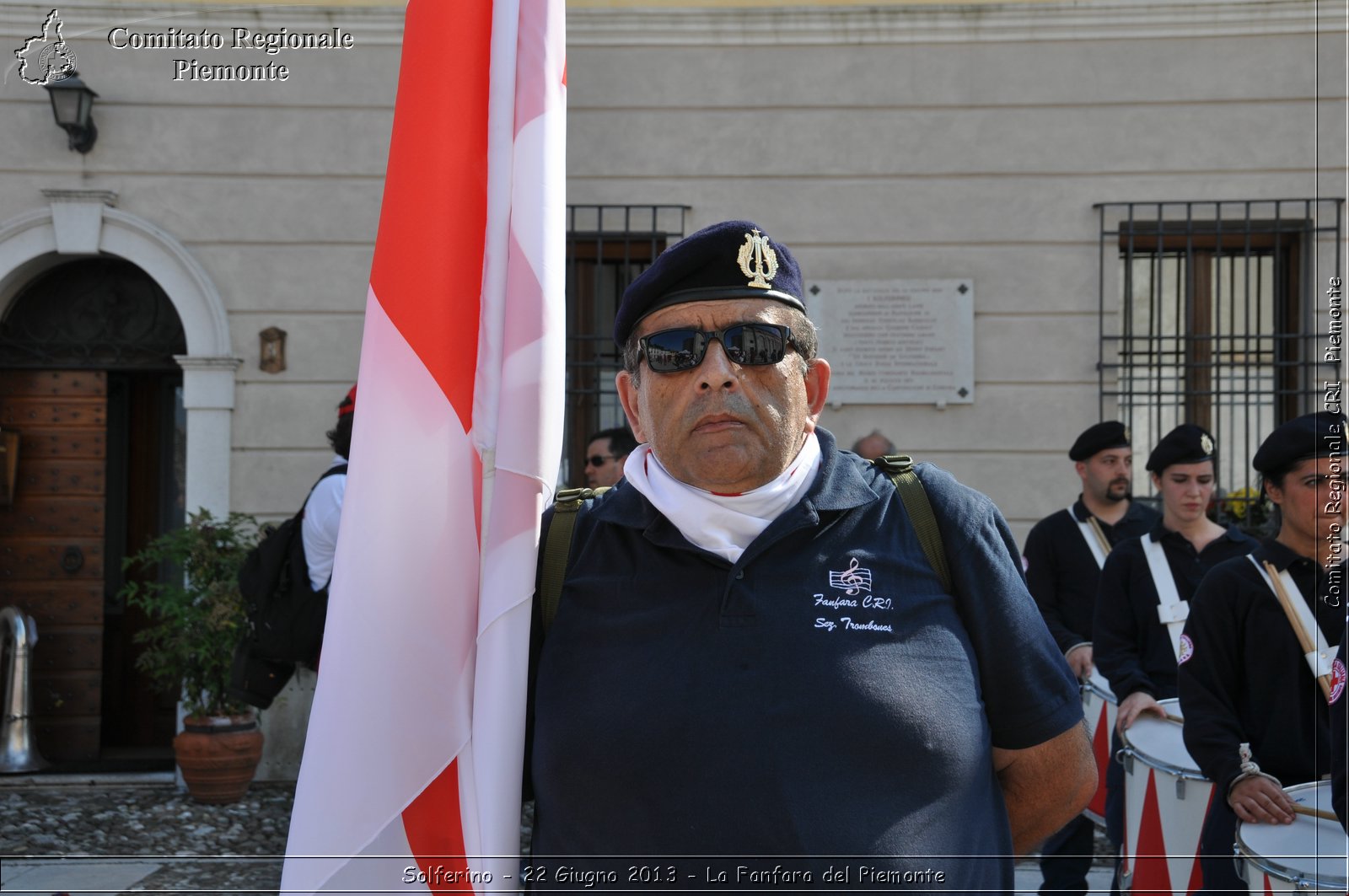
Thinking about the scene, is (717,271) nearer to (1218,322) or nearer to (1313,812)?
(1313,812)

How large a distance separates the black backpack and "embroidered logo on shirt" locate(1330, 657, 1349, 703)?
4.52 meters

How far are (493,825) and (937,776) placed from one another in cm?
69

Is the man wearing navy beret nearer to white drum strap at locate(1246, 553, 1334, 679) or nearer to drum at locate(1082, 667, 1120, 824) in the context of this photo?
drum at locate(1082, 667, 1120, 824)

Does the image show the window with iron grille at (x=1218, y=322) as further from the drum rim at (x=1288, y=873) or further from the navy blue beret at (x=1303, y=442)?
the drum rim at (x=1288, y=873)

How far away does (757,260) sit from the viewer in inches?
78.5

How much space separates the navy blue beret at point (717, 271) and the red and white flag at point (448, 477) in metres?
0.22

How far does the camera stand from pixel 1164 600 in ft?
15.8

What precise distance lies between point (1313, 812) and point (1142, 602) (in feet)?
6.58

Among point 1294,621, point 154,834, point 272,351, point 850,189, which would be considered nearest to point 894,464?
point 1294,621

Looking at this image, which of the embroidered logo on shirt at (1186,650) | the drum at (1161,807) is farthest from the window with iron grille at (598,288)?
the embroidered logo on shirt at (1186,650)

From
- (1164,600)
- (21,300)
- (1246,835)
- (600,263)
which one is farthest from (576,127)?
(1246,835)

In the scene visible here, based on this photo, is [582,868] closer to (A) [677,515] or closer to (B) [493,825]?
(B) [493,825]

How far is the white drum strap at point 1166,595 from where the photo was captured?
4777 millimetres

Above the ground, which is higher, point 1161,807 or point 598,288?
point 598,288
